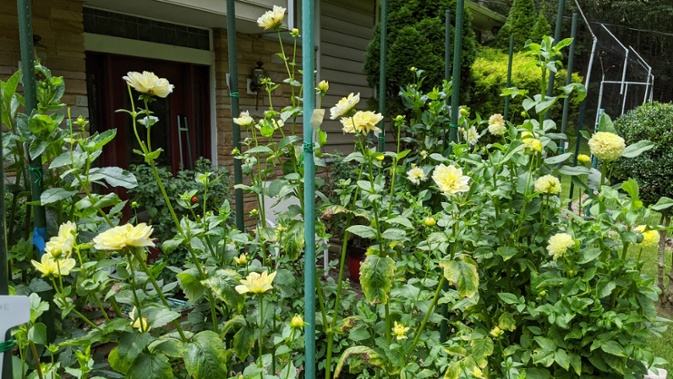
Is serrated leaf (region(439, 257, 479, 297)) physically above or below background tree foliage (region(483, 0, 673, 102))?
below

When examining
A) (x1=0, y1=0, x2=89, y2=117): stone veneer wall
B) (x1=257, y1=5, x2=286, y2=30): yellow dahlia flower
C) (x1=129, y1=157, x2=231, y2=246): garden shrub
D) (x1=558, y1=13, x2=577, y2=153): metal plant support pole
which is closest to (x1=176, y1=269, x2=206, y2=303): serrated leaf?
(x1=257, y1=5, x2=286, y2=30): yellow dahlia flower

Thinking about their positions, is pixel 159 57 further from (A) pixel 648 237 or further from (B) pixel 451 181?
(A) pixel 648 237

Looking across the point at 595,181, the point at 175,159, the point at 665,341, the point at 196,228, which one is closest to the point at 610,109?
the point at 665,341

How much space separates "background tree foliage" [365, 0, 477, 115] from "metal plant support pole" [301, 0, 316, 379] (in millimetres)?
3992

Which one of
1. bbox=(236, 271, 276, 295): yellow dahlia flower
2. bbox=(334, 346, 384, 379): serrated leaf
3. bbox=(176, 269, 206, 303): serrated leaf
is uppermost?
bbox=(236, 271, 276, 295): yellow dahlia flower

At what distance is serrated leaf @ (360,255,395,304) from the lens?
3.73 ft

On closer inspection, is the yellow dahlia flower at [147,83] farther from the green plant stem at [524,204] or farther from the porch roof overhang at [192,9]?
the porch roof overhang at [192,9]

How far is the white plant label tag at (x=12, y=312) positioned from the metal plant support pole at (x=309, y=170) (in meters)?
0.57

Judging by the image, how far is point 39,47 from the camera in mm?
3086

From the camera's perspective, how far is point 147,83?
40.8 inches

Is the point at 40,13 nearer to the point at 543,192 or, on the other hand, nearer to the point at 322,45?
the point at 322,45

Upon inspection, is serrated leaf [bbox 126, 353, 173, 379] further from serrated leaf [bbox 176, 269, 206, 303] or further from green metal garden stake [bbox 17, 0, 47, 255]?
green metal garden stake [bbox 17, 0, 47, 255]

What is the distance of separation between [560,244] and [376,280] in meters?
0.46

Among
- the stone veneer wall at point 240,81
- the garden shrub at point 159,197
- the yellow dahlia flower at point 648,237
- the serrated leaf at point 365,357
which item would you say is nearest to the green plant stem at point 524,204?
the yellow dahlia flower at point 648,237
